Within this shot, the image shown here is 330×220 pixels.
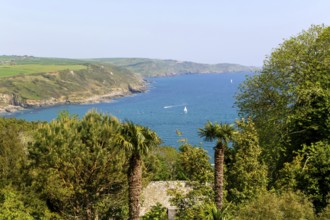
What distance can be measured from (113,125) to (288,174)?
1705 centimetres

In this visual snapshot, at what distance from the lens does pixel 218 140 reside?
26906mm

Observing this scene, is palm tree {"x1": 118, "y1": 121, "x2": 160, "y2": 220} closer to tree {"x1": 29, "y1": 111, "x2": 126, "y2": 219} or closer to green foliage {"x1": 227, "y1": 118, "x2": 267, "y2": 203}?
tree {"x1": 29, "y1": 111, "x2": 126, "y2": 219}

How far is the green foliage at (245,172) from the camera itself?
29109mm

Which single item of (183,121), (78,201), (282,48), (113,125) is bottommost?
(183,121)

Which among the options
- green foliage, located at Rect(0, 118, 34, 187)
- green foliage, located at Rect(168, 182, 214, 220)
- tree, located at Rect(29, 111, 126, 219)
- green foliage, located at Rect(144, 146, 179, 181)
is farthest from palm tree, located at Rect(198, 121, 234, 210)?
green foliage, located at Rect(144, 146, 179, 181)

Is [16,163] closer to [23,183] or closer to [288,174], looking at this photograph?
[23,183]

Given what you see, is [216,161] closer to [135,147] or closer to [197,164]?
[197,164]

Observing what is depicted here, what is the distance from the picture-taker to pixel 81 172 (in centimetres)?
3353

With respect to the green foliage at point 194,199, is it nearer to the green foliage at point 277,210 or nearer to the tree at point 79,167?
the green foliage at point 277,210

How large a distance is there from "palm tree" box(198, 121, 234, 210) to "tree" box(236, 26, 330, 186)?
10.9 metres

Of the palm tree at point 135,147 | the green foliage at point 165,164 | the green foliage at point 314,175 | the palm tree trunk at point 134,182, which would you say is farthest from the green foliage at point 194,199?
the green foliage at point 165,164

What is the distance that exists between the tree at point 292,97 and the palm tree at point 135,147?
16487 millimetres

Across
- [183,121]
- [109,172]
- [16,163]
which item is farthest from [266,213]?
[183,121]

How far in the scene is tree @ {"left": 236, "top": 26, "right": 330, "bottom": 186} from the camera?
118 ft
